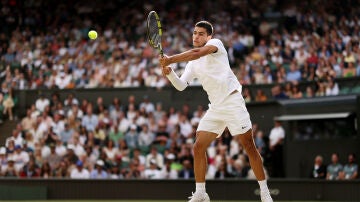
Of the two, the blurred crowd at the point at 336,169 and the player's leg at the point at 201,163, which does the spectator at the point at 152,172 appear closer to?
the blurred crowd at the point at 336,169

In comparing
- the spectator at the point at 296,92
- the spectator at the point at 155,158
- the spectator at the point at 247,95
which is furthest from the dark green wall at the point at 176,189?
the spectator at the point at 247,95

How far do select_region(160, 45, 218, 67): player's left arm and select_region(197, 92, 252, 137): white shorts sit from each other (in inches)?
29.2

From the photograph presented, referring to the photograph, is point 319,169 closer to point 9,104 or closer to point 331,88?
point 331,88

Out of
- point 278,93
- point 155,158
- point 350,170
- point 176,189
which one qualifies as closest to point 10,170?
point 155,158

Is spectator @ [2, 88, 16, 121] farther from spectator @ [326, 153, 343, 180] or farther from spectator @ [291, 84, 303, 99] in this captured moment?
spectator @ [326, 153, 343, 180]

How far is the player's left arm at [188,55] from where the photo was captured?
8875 mm

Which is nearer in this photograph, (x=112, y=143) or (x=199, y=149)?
(x=199, y=149)

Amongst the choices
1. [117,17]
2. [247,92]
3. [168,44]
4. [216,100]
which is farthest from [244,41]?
[216,100]

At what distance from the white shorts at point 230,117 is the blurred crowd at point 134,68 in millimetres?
6953

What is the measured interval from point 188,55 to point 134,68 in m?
13.2

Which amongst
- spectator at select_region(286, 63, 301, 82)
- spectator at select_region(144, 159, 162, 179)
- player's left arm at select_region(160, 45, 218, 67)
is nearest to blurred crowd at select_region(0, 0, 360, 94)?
spectator at select_region(286, 63, 301, 82)

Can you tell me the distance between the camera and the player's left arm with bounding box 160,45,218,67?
29.1ft

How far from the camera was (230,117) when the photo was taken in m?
9.68

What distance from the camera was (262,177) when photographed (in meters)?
9.64
